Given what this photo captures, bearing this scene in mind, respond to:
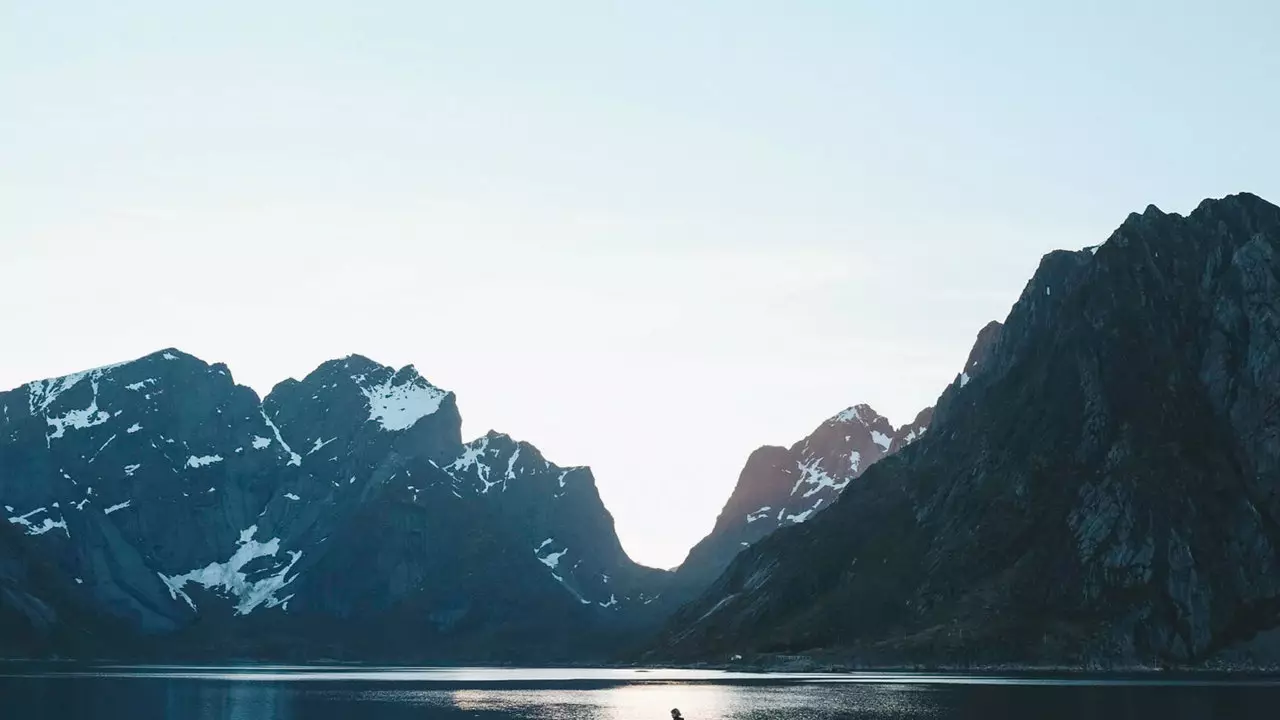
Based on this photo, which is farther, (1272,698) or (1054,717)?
(1272,698)

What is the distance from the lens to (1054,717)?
163375 mm

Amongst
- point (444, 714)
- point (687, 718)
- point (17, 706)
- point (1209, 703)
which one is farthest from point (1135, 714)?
point (17, 706)

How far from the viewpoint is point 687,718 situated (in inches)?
7564

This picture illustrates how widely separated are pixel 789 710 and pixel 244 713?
76564mm

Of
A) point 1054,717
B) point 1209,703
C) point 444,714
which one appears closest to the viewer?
point 1054,717

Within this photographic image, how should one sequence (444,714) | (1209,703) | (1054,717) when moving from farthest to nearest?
1. (444,714)
2. (1209,703)
3. (1054,717)

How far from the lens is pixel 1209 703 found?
18688 centimetres

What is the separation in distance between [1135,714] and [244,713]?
119m

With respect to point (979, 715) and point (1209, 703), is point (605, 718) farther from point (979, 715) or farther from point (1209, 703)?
point (1209, 703)

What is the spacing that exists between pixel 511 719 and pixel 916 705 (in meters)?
56.7

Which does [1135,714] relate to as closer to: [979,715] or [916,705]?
[979,715]

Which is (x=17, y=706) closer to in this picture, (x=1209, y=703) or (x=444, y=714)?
(x=444, y=714)

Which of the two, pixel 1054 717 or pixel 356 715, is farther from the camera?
pixel 356 715

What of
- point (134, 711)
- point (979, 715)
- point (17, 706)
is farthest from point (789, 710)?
point (17, 706)
